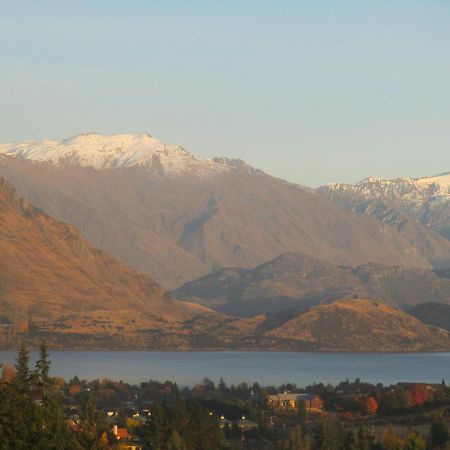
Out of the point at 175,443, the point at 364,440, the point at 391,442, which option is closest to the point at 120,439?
the point at 175,443

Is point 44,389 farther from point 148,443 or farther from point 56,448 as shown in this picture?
point 56,448

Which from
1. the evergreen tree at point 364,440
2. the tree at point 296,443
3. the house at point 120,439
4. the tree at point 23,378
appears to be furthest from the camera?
the tree at point 296,443

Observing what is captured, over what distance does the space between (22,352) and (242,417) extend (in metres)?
55.4

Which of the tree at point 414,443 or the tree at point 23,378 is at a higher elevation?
the tree at point 23,378

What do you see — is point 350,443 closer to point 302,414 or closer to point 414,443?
point 414,443

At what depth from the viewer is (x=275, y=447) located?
13912 centimetres

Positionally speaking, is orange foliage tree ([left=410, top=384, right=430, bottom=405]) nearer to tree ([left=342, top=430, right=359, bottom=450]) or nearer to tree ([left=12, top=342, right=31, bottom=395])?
tree ([left=342, top=430, right=359, bottom=450])

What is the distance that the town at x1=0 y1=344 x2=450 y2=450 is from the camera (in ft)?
320

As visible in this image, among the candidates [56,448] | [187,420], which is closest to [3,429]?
[56,448]

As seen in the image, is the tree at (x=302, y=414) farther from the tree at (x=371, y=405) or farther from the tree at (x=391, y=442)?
the tree at (x=391, y=442)

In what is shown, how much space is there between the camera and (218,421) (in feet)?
492

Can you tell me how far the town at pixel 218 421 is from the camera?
97562 millimetres

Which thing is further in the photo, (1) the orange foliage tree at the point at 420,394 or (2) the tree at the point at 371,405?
(1) the orange foliage tree at the point at 420,394

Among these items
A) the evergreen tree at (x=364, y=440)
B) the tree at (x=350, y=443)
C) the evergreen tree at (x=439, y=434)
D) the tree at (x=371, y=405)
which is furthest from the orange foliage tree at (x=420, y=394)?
the tree at (x=350, y=443)
